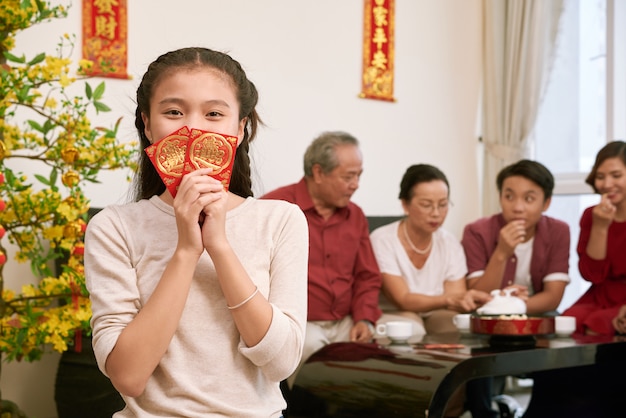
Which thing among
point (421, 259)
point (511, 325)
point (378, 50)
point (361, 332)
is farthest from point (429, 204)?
point (378, 50)

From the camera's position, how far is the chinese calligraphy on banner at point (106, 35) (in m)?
3.36

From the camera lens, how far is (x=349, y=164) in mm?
3398

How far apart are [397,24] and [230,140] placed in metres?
3.51

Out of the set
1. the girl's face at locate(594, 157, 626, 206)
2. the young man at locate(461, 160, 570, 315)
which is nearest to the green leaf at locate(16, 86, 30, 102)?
the young man at locate(461, 160, 570, 315)

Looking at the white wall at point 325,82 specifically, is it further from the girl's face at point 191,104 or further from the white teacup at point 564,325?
the girl's face at point 191,104

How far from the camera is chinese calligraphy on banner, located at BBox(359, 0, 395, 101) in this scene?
4387 mm

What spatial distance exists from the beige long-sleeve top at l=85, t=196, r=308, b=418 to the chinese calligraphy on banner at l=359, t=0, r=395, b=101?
310 cm

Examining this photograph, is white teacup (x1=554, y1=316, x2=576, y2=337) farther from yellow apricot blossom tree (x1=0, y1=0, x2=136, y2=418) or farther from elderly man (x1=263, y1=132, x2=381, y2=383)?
yellow apricot blossom tree (x1=0, y1=0, x2=136, y2=418)

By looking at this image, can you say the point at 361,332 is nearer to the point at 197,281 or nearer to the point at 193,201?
the point at 197,281

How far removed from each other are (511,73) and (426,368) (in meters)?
2.79

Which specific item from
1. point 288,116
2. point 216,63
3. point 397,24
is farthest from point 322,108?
point 216,63

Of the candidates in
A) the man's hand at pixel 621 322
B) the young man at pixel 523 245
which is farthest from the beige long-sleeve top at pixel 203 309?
the young man at pixel 523 245

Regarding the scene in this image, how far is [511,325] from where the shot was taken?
269cm

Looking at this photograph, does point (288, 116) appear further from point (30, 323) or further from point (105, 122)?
point (30, 323)
